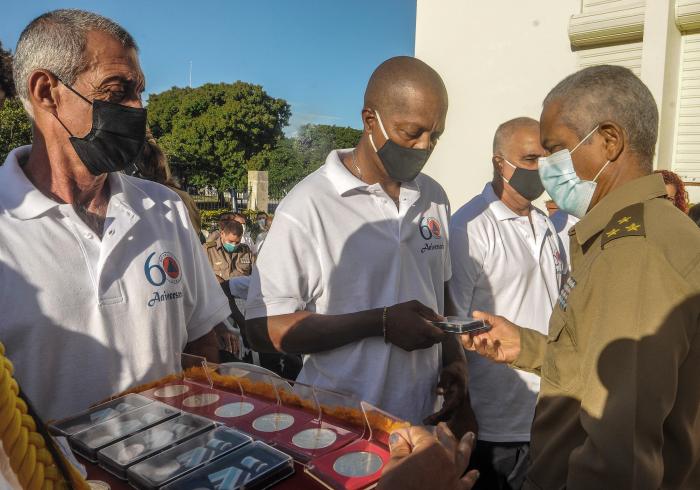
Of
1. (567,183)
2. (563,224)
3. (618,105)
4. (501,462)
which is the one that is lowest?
(501,462)

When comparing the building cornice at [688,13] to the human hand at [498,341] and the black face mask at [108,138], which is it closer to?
the human hand at [498,341]

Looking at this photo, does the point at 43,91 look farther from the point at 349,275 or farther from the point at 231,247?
the point at 231,247

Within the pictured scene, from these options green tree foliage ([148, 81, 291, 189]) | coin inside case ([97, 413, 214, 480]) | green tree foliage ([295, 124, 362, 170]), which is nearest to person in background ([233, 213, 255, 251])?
coin inside case ([97, 413, 214, 480])

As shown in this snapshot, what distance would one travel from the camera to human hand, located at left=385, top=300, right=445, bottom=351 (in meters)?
2.08

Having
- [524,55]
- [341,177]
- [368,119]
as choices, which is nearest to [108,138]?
[341,177]

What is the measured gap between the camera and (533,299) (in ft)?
10.1

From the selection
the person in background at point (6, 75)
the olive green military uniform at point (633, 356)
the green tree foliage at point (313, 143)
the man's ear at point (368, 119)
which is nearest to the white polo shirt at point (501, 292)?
the man's ear at point (368, 119)

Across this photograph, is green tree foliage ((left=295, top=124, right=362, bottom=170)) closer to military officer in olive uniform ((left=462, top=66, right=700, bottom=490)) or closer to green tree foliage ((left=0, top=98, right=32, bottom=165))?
green tree foliage ((left=0, top=98, right=32, bottom=165))

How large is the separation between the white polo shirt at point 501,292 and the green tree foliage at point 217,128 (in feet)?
135

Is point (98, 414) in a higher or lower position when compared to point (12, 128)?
lower

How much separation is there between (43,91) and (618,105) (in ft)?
6.81

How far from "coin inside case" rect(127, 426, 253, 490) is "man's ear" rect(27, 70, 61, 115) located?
1.42 m

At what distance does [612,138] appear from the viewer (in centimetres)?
182

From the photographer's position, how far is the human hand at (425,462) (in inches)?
41.5
